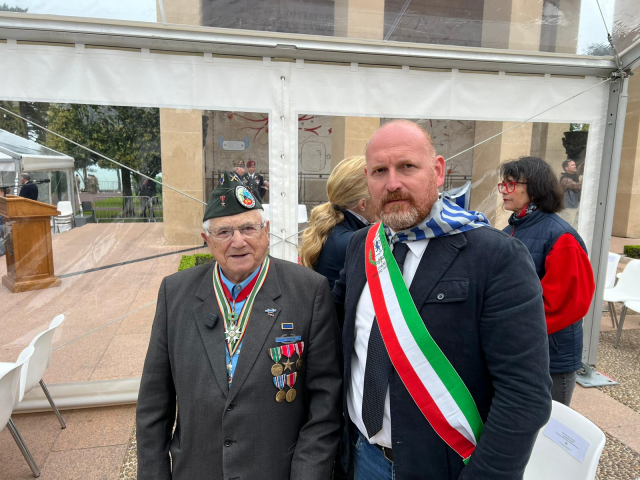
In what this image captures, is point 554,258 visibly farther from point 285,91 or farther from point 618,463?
point 285,91

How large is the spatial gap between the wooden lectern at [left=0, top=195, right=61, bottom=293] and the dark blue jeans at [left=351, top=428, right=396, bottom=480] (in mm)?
2859

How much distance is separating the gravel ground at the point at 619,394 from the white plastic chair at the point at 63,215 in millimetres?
1720

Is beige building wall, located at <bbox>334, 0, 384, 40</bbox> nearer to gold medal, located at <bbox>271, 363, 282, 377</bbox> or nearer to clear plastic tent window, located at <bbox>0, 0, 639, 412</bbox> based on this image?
clear plastic tent window, located at <bbox>0, 0, 639, 412</bbox>

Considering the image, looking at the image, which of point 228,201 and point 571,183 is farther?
point 571,183

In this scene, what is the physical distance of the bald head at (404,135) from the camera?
1261 mm

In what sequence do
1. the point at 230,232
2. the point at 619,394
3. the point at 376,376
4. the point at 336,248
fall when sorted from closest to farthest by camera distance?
the point at 376,376
the point at 230,232
the point at 336,248
the point at 619,394

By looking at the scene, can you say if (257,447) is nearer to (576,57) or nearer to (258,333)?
(258,333)

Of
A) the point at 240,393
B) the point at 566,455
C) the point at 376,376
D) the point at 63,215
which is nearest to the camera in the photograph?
the point at 376,376

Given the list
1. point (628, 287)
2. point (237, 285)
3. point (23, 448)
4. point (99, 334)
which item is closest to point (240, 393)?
point (237, 285)

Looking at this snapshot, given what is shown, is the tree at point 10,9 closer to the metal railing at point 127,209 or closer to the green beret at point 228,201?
the metal railing at point 127,209

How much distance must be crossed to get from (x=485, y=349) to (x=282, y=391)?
0.72 meters

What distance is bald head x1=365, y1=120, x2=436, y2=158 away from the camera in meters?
1.26

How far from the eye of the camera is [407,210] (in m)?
1.27

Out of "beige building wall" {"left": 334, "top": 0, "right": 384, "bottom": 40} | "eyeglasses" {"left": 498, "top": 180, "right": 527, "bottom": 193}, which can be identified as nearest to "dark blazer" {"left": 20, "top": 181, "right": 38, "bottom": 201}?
"beige building wall" {"left": 334, "top": 0, "right": 384, "bottom": 40}
